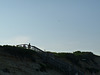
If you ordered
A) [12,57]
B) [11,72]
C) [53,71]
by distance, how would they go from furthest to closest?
[53,71] → [12,57] → [11,72]

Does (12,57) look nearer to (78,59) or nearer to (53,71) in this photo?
(53,71)

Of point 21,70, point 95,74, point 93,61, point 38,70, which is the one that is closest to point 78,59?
point 95,74

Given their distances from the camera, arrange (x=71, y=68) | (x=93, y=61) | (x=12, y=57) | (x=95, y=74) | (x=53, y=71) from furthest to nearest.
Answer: (x=93, y=61)
(x=95, y=74)
(x=71, y=68)
(x=53, y=71)
(x=12, y=57)

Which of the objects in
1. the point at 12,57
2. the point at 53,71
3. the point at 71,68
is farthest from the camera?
the point at 71,68

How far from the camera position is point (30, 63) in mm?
37656

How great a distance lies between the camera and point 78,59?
56750 millimetres

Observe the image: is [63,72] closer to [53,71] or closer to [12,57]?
[53,71]

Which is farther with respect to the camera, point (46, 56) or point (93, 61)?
point (93, 61)

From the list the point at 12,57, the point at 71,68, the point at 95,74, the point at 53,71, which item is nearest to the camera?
the point at 12,57

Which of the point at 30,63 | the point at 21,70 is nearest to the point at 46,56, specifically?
the point at 30,63

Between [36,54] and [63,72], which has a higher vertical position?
[36,54]

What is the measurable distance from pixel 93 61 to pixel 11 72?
36743 millimetres

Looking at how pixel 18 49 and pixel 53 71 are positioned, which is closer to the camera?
pixel 18 49

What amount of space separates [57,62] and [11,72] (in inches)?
463
